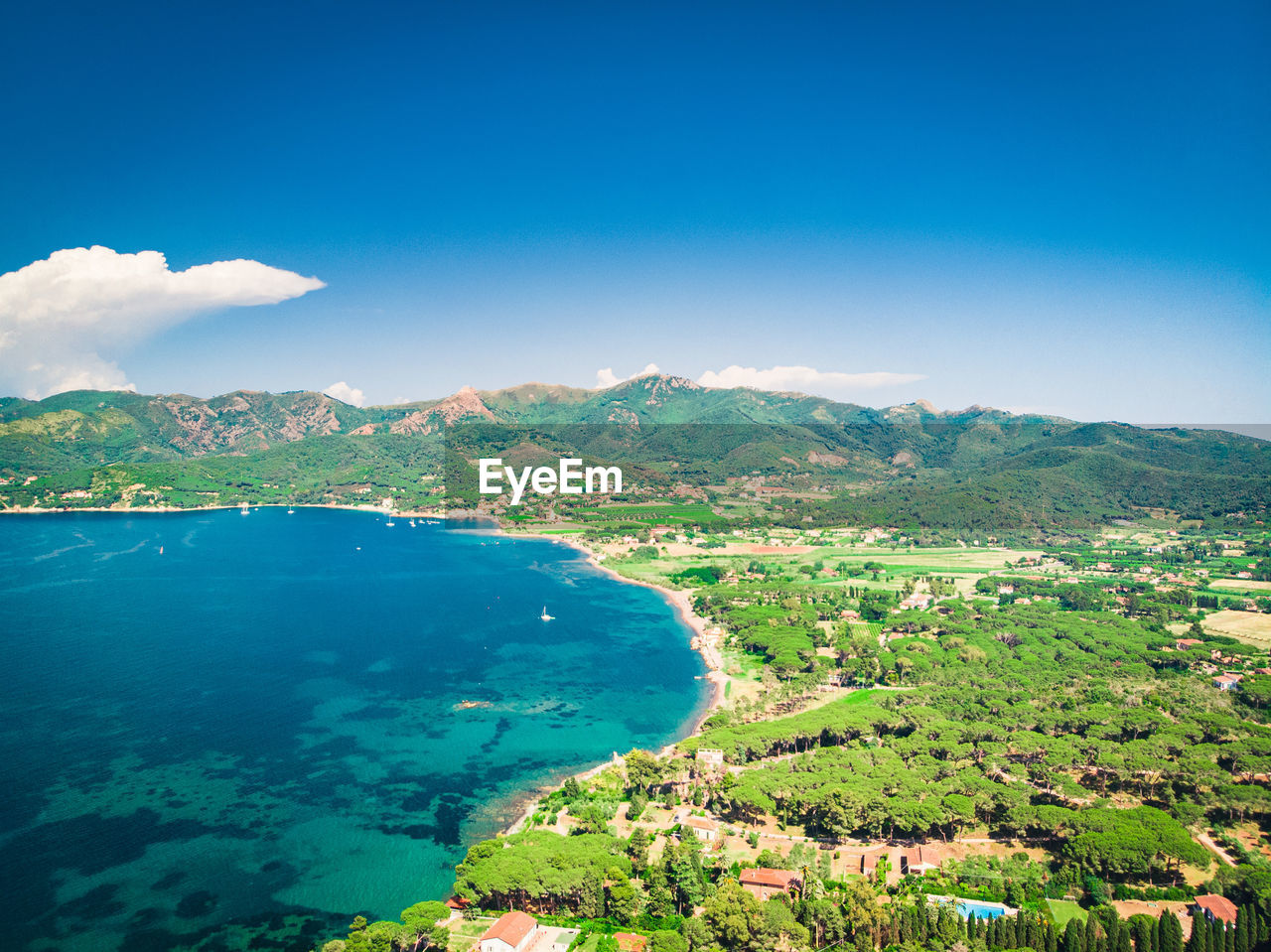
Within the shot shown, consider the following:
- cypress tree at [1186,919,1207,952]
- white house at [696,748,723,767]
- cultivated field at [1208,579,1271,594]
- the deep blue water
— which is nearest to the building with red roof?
white house at [696,748,723,767]

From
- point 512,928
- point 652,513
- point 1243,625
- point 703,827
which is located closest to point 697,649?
point 703,827

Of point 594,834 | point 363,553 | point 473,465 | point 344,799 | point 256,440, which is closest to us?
point 594,834

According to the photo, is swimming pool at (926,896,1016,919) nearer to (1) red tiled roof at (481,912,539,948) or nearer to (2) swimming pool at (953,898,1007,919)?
(2) swimming pool at (953,898,1007,919)

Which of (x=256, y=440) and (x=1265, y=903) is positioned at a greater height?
(x=256, y=440)

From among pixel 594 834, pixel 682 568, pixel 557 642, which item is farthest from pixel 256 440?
pixel 594 834

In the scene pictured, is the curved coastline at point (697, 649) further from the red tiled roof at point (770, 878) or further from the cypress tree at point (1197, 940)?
the cypress tree at point (1197, 940)

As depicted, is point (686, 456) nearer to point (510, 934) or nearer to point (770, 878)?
point (770, 878)

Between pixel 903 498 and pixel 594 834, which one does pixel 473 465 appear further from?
pixel 594 834
